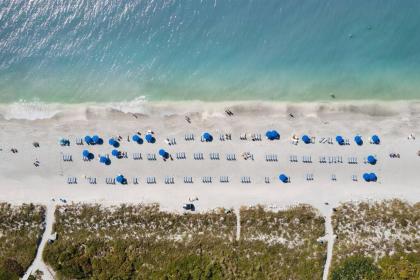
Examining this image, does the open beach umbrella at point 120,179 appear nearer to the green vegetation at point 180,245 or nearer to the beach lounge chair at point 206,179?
the green vegetation at point 180,245

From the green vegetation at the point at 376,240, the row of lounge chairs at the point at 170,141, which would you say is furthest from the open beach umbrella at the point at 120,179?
the green vegetation at the point at 376,240

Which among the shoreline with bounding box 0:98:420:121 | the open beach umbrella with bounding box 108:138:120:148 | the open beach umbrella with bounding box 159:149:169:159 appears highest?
the shoreline with bounding box 0:98:420:121

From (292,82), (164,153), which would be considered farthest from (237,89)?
(164,153)

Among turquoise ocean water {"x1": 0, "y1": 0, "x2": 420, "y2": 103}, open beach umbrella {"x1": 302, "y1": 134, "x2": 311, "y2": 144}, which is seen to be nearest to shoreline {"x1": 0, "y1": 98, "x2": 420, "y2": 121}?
turquoise ocean water {"x1": 0, "y1": 0, "x2": 420, "y2": 103}

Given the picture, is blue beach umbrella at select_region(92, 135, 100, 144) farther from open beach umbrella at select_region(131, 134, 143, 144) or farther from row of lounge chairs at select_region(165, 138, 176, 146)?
row of lounge chairs at select_region(165, 138, 176, 146)

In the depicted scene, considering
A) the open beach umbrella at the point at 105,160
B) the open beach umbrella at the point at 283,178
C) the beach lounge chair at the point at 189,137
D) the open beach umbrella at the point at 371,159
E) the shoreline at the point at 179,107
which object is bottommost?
the open beach umbrella at the point at 283,178

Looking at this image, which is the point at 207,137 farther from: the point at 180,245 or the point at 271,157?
the point at 180,245

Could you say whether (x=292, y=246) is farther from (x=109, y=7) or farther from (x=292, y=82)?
(x=109, y=7)
